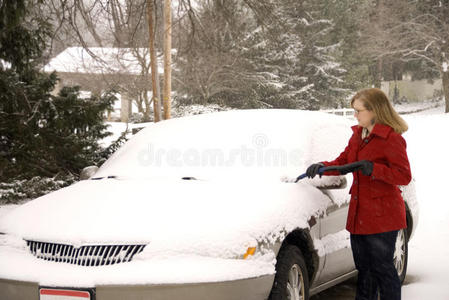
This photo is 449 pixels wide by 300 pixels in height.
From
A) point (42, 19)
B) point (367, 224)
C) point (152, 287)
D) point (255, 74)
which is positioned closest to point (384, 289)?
point (367, 224)

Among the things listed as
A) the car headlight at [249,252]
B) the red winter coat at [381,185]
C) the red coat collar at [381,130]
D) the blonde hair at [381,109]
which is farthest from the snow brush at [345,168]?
the car headlight at [249,252]

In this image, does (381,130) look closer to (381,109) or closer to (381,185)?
(381,109)

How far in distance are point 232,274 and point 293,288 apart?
72 centimetres

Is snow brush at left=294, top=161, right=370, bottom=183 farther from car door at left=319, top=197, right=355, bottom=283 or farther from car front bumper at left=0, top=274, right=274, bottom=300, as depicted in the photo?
car front bumper at left=0, top=274, right=274, bottom=300

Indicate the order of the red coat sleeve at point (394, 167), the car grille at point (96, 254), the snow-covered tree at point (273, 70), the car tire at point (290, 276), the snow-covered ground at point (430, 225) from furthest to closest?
1. the snow-covered tree at point (273, 70)
2. the snow-covered ground at point (430, 225)
3. the red coat sleeve at point (394, 167)
4. the car tire at point (290, 276)
5. the car grille at point (96, 254)

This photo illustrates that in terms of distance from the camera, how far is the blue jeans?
400 centimetres

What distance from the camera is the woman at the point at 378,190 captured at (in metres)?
3.89

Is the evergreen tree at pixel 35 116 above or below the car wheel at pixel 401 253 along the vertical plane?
above

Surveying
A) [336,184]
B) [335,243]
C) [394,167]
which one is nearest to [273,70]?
[335,243]

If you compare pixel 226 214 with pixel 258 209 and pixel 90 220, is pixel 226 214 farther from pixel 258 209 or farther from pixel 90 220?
pixel 90 220

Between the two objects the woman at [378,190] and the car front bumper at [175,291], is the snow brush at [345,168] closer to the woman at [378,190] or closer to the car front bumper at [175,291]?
the woman at [378,190]

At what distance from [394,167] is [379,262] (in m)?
0.65

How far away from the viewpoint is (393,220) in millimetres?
3963

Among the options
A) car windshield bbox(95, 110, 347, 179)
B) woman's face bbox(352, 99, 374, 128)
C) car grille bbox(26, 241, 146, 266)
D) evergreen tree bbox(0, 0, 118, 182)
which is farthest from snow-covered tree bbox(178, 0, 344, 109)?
car grille bbox(26, 241, 146, 266)
